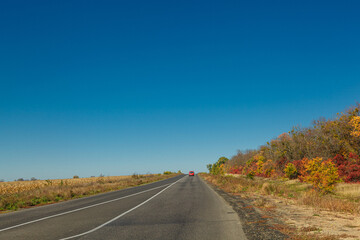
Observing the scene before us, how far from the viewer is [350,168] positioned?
1984 cm

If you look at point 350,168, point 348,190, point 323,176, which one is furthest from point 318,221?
point 350,168

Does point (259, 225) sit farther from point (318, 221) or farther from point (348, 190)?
point (348, 190)

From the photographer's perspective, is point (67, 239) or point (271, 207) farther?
point (271, 207)

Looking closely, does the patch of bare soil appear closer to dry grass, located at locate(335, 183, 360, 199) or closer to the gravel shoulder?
the gravel shoulder

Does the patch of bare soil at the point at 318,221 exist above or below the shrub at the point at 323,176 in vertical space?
below

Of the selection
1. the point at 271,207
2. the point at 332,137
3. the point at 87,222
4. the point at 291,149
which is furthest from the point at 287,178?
the point at 87,222

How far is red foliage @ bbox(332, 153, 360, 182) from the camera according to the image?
19.3m

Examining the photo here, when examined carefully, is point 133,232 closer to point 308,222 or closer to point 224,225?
point 224,225

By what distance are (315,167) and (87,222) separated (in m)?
13.8

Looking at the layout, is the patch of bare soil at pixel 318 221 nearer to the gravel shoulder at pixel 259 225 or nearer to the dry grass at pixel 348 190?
the gravel shoulder at pixel 259 225

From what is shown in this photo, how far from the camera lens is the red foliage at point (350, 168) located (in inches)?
761

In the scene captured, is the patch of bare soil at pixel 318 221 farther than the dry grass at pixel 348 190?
No

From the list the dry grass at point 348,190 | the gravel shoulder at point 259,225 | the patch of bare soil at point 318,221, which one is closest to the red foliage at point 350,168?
the dry grass at point 348,190

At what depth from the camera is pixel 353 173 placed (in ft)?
63.2
